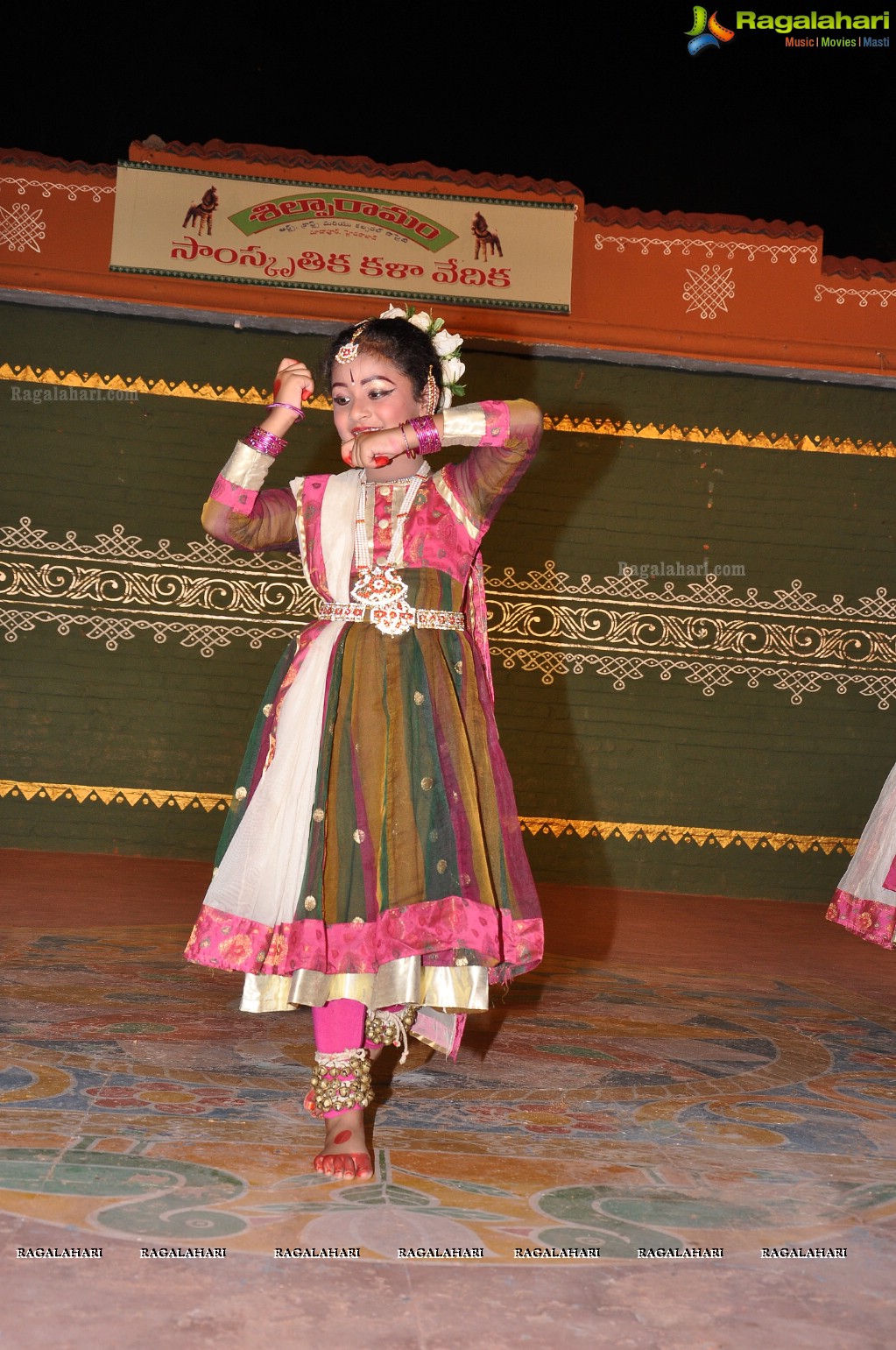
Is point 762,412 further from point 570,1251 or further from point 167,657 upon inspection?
point 570,1251

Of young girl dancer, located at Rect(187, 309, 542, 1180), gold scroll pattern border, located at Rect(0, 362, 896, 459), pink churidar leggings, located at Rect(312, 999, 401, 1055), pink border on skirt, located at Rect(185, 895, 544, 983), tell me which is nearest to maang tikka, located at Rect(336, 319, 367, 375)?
young girl dancer, located at Rect(187, 309, 542, 1180)

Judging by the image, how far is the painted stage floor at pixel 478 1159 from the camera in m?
1.48

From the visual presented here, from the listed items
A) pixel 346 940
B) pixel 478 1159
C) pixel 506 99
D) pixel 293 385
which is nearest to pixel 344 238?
pixel 506 99

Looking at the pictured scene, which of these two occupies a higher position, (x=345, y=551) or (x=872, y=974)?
(x=345, y=551)

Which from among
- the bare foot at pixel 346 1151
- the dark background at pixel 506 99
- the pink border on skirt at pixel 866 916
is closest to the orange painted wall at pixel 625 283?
the dark background at pixel 506 99

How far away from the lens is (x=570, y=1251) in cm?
162

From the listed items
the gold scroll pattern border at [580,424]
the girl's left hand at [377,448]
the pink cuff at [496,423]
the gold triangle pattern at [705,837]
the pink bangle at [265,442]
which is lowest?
the gold triangle pattern at [705,837]

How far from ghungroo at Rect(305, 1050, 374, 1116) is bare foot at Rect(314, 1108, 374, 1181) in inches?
0.6

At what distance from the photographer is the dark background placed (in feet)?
23.0

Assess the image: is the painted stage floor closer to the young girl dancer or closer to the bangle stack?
the young girl dancer

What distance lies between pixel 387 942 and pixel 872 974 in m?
3.05

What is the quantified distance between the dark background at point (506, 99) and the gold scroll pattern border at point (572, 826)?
3524 mm

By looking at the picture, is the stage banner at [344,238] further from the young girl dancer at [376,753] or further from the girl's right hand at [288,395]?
the girl's right hand at [288,395]

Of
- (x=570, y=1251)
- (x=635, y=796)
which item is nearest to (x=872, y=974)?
(x=635, y=796)
